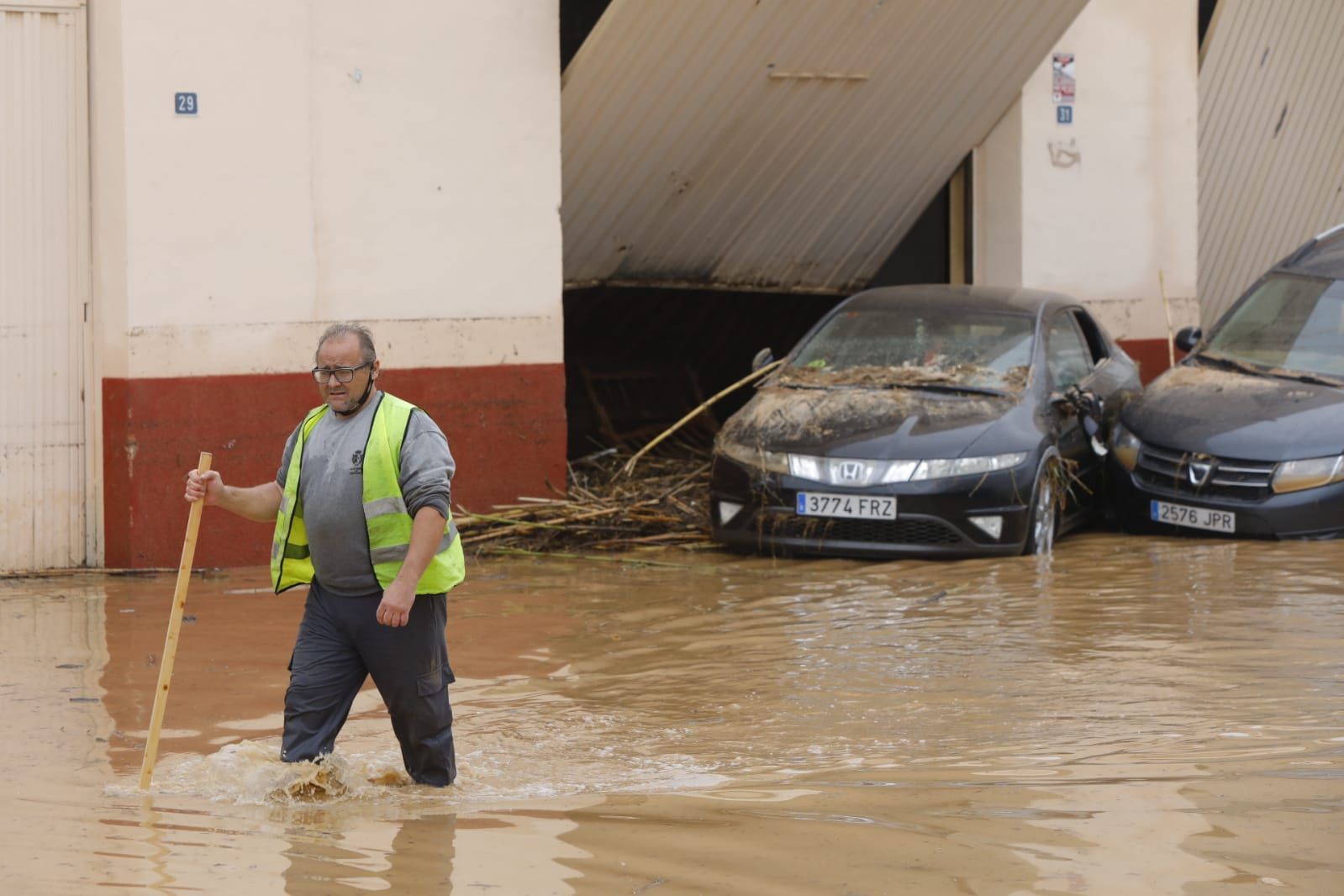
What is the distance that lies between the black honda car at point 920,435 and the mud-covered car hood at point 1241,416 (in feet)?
1.36

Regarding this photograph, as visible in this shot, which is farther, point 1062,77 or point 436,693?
point 1062,77

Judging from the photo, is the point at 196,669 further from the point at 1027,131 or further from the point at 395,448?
the point at 1027,131

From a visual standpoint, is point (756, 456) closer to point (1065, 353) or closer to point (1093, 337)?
point (1065, 353)

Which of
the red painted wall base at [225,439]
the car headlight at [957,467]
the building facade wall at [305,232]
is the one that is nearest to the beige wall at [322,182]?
the building facade wall at [305,232]

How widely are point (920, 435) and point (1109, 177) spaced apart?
5564mm

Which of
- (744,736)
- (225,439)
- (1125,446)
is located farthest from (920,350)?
(744,736)

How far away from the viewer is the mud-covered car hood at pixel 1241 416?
34.5 feet

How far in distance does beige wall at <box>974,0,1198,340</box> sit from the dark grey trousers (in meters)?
9.86

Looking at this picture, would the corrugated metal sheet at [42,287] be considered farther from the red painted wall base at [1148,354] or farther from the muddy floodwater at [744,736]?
the red painted wall base at [1148,354]

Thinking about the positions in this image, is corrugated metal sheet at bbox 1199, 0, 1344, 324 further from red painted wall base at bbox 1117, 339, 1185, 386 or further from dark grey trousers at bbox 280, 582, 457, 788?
dark grey trousers at bbox 280, 582, 457, 788

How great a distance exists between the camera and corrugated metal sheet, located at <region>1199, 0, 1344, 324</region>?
664 inches

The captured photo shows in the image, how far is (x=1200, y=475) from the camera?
10734 mm

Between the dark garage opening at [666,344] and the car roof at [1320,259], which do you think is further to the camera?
the dark garage opening at [666,344]

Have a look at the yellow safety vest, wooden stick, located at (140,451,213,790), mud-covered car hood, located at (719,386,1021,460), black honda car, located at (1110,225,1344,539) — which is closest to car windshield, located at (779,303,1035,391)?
mud-covered car hood, located at (719,386,1021,460)
